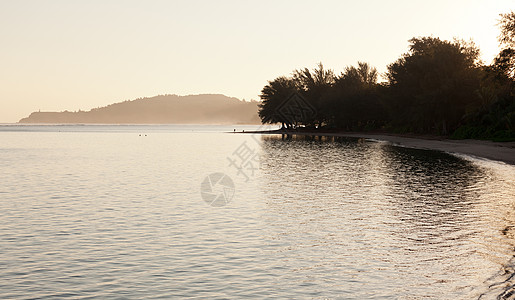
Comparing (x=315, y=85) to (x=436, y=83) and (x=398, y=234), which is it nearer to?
(x=436, y=83)

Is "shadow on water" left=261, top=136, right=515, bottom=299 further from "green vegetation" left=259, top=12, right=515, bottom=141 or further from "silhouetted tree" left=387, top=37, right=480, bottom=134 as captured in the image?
"silhouetted tree" left=387, top=37, right=480, bottom=134

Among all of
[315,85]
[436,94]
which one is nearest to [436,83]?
[436,94]

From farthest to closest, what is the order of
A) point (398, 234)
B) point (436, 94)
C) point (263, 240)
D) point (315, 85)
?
Answer: point (315, 85) < point (436, 94) < point (398, 234) < point (263, 240)

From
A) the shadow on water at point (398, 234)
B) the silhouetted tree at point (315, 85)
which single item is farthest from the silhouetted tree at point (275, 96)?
the shadow on water at point (398, 234)

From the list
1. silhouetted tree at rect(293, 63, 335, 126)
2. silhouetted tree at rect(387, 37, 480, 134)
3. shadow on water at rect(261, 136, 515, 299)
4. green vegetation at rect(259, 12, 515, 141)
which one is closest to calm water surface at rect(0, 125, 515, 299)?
shadow on water at rect(261, 136, 515, 299)

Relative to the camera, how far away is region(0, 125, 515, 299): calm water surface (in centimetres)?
1215

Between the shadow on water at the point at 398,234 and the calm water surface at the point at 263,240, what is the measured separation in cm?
6

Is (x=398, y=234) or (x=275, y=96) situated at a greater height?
(x=275, y=96)

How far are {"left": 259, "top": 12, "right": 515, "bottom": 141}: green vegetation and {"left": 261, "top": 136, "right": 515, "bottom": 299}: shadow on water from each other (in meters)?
37.0

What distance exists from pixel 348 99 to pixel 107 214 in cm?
11324

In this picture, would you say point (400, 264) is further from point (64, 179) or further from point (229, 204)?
point (64, 179)

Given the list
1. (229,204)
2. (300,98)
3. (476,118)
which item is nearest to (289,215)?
(229,204)

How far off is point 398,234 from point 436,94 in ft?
234

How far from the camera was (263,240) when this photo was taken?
1708 cm
